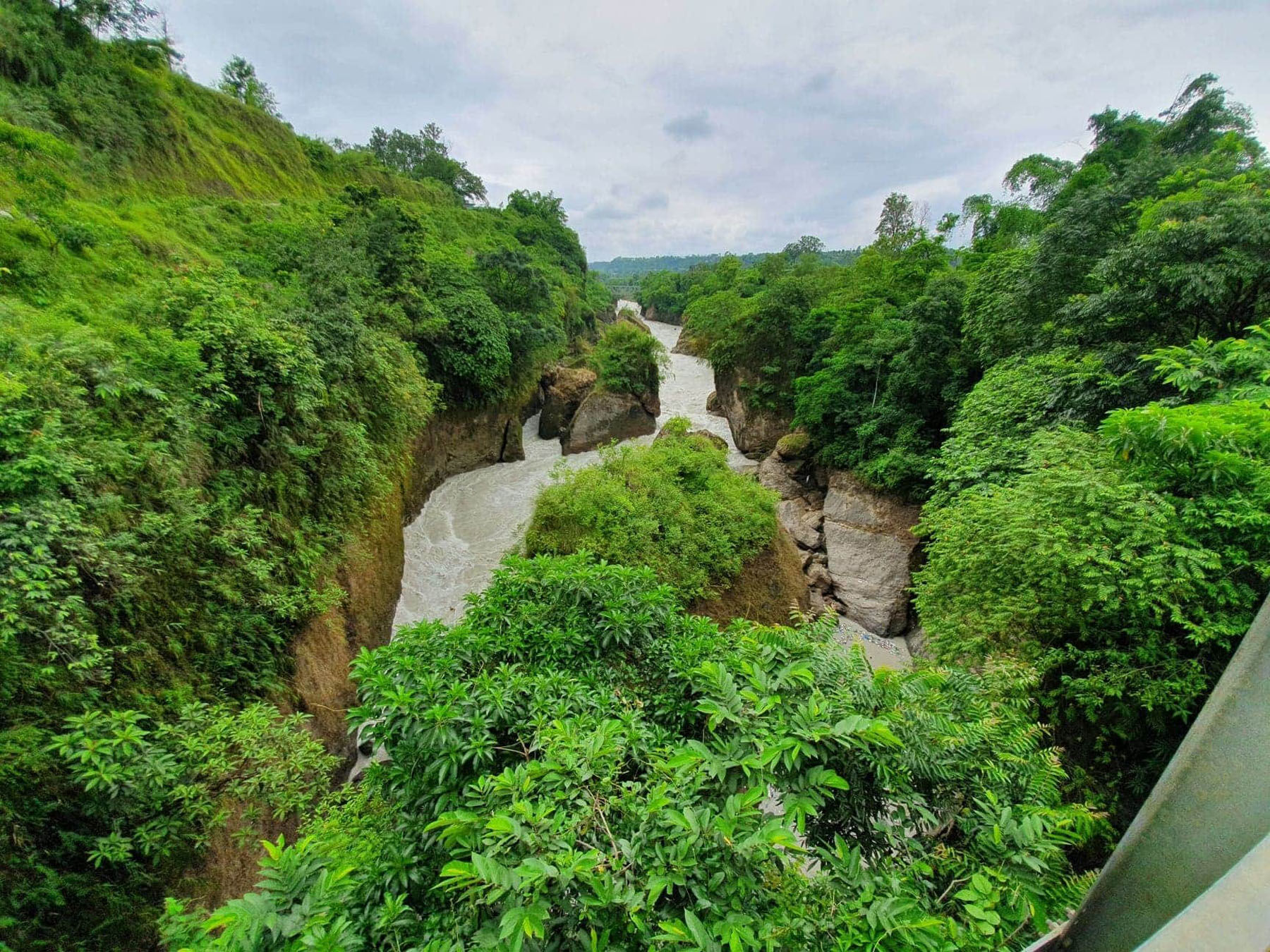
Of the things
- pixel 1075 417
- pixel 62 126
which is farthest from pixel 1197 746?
pixel 62 126

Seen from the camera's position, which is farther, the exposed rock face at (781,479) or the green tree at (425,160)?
the green tree at (425,160)

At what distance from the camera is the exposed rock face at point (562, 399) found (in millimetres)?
18281

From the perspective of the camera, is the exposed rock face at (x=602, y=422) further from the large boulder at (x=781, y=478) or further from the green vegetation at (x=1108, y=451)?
the green vegetation at (x=1108, y=451)

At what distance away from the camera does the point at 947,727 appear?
2.58 metres

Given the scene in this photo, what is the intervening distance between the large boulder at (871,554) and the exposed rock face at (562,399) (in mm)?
10303

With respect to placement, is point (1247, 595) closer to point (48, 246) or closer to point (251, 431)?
point (251, 431)

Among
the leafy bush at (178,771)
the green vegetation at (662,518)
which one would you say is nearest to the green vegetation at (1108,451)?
the green vegetation at (662,518)

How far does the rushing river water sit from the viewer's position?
998cm

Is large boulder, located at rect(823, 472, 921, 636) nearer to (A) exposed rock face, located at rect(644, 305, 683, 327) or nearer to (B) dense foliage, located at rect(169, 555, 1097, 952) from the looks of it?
(B) dense foliage, located at rect(169, 555, 1097, 952)

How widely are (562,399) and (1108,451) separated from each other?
15.7 meters

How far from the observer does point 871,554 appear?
40.0 feet

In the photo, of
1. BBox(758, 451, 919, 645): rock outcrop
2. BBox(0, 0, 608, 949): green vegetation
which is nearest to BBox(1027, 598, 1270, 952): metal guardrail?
BBox(0, 0, 608, 949): green vegetation

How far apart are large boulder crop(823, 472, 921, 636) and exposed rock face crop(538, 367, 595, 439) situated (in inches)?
406

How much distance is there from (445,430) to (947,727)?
13727 millimetres
